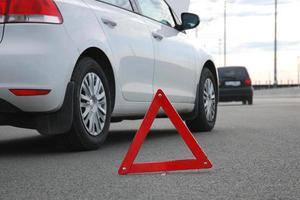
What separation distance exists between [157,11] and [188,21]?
1.98 ft

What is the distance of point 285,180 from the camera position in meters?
4.24

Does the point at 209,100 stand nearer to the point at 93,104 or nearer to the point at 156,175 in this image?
the point at 93,104

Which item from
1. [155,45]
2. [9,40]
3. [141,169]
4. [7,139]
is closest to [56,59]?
[9,40]

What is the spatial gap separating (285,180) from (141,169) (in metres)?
1.05

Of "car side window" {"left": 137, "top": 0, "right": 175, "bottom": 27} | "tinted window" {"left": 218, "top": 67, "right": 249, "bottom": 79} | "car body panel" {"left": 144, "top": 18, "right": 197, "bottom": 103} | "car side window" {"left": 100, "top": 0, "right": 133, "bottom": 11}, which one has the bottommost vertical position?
"tinted window" {"left": 218, "top": 67, "right": 249, "bottom": 79}

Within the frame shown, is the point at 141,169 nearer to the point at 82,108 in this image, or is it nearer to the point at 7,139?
the point at 82,108

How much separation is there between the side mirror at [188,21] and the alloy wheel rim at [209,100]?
880mm

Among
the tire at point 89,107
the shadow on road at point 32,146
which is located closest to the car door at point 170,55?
the tire at point 89,107

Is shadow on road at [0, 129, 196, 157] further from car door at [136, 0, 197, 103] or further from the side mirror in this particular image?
the side mirror

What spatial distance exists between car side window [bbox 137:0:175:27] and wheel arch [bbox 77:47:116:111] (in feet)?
4.06

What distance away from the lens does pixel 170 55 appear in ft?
25.4

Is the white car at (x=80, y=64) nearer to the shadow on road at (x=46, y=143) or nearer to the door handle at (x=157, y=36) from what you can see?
the door handle at (x=157, y=36)

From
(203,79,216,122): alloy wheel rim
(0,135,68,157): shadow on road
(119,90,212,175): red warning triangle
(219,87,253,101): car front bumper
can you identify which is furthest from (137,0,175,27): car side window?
(219,87,253,101): car front bumper

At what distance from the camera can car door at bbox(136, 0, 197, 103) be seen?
7.47 meters
